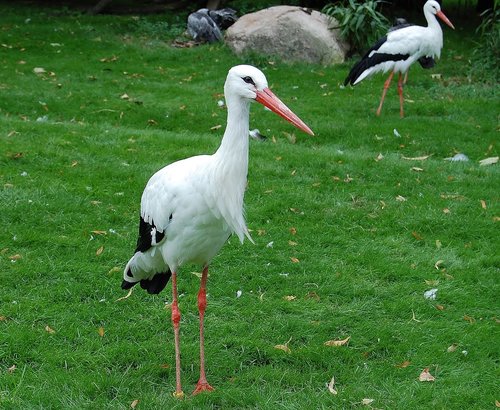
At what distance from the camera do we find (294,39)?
504 inches

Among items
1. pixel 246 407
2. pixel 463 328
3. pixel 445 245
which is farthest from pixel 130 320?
pixel 445 245

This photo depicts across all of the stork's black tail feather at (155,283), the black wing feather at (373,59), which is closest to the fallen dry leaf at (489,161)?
the black wing feather at (373,59)

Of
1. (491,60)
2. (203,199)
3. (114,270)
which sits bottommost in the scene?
(491,60)

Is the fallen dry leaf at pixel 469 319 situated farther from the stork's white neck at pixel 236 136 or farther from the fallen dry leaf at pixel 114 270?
the fallen dry leaf at pixel 114 270

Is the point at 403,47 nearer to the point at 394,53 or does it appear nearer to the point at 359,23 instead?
the point at 394,53

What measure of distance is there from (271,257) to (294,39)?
7530 millimetres

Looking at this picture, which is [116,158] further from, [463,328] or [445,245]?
[463,328]

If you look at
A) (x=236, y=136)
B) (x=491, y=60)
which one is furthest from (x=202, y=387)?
(x=491, y=60)

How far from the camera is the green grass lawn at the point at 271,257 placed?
4496 millimetres

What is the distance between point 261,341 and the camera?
4.85 meters

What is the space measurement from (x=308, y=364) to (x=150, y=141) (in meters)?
4.44

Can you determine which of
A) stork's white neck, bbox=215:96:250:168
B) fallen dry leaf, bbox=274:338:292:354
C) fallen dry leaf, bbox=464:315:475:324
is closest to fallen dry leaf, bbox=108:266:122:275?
fallen dry leaf, bbox=274:338:292:354

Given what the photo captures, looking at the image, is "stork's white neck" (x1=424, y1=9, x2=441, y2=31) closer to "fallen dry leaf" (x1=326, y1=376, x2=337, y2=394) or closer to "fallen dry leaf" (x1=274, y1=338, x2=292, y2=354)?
"fallen dry leaf" (x1=274, y1=338, x2=292, y2=354)

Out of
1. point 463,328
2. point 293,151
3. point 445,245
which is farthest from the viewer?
point 293,151
